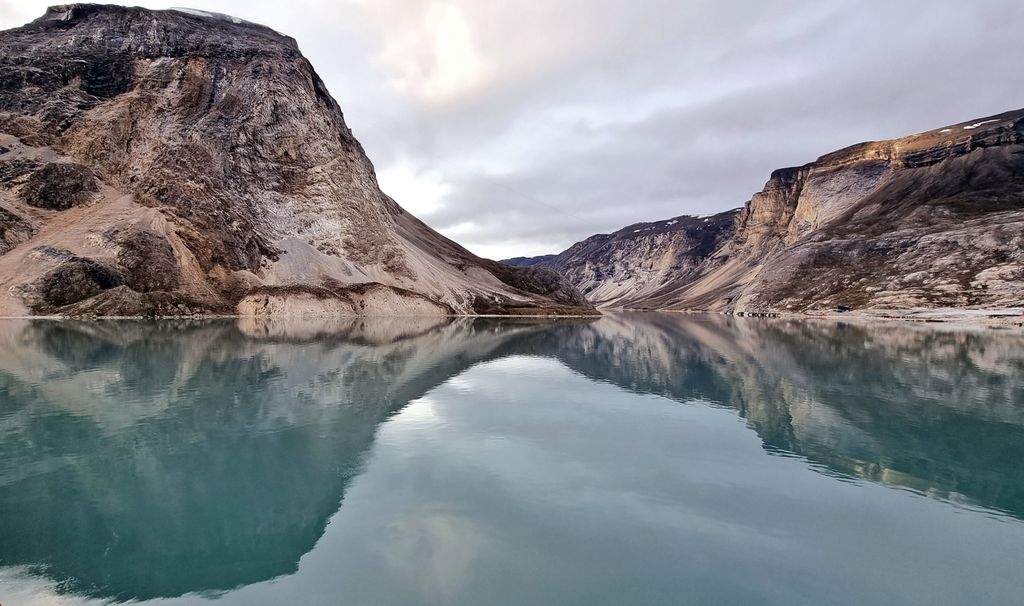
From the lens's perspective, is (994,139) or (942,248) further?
(994,139)

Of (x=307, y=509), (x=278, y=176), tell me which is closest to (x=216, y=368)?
(x=307, y=509)

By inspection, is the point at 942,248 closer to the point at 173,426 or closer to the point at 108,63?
the point at 173,426

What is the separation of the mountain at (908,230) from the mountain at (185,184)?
60.8m

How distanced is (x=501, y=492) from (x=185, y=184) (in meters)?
95.4

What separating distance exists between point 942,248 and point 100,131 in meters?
153

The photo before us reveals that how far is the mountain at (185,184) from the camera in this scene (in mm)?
74438

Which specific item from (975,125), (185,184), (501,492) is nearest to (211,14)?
(185,184)

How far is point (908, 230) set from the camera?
113 meters

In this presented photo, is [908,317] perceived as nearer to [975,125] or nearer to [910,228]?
[910,228]

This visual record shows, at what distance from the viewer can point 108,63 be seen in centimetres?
10156

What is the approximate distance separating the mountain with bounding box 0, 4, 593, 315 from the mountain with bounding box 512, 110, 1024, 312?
60.8 meters

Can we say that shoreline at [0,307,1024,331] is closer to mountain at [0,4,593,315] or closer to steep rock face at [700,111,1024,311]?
mountain at [0,4,593,315]

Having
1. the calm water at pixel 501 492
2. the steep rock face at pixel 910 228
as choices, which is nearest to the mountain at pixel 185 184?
Result: the calm water at pixel 501 492

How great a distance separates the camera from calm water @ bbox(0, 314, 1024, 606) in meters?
7.73
